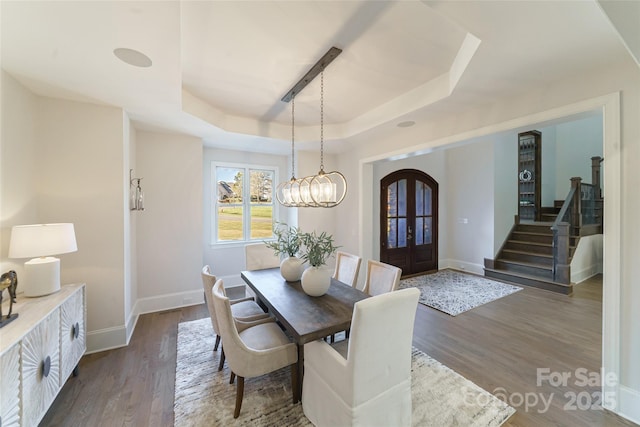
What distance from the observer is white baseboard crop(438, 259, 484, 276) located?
18.6ft

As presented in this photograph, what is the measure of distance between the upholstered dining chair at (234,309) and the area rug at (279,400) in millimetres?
260

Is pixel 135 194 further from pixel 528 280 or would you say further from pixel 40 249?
pixel 528 280

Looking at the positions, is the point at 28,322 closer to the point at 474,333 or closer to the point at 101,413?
the point at 101,413

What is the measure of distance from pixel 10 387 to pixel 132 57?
2.17 metres

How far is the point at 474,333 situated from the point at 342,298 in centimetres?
195

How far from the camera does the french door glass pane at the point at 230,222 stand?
482cm

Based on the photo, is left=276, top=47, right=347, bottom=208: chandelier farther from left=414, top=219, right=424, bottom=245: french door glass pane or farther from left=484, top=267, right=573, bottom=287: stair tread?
left=484, top=267, right=573, bottom=287: stair tread

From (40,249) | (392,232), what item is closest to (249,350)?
(40,249)

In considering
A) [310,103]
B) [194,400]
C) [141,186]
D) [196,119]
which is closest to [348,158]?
[310,103]

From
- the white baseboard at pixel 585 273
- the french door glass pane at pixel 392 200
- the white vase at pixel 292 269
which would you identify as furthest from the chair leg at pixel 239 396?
the white baseboard at pixel 585 273

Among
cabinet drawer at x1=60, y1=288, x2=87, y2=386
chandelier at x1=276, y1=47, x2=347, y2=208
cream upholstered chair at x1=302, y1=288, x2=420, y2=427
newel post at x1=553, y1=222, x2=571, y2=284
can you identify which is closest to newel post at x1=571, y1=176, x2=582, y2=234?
newel post at x1=553, y1=222, x2=571, y2=284

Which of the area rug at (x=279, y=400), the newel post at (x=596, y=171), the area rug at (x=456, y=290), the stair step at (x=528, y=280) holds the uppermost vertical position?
the newel post at (x=596, y=171)

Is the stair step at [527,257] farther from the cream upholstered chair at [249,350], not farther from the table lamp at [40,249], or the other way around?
the table lamp at [40,249]

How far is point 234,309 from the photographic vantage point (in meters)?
2.65
